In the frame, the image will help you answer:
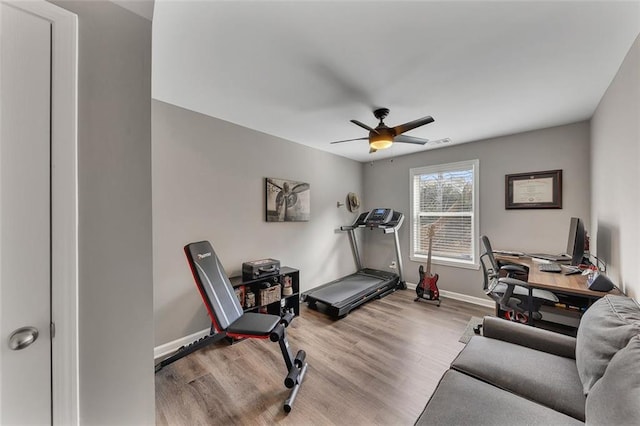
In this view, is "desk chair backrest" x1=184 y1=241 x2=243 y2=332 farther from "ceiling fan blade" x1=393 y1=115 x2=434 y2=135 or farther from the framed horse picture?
"ceiling fan blade" x1=393 y1=115 x2=434 y2=135

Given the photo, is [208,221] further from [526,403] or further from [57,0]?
[526,403]

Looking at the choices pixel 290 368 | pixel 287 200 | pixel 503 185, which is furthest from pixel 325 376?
pixel 503 185

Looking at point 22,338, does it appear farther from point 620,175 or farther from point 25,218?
point 620,175

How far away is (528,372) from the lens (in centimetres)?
134

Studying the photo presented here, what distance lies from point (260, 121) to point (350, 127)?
117 cm

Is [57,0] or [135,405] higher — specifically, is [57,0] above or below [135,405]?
above

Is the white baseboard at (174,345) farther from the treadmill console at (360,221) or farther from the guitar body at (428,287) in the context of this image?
the guitar body at (428,287)

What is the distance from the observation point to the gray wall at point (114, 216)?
33.9 inches

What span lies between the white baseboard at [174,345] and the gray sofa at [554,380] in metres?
2.43

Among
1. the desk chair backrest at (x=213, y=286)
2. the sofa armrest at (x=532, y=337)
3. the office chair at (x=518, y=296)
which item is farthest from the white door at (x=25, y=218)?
the office chair at (x=518, y=296)

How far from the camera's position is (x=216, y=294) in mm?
2002

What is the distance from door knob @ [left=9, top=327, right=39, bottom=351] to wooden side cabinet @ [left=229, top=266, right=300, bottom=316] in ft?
6.28

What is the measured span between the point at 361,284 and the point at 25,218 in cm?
385

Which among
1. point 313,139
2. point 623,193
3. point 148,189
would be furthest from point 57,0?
point 623,193
